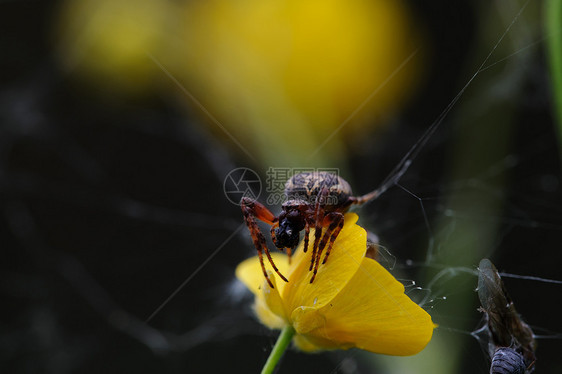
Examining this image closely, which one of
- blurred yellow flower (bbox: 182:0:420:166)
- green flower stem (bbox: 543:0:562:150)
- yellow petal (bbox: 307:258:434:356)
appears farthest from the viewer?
blurred yellow flower (bbox: 182:0:420:166)

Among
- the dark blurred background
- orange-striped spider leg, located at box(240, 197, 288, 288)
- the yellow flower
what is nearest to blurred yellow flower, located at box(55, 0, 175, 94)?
the dark blurred background

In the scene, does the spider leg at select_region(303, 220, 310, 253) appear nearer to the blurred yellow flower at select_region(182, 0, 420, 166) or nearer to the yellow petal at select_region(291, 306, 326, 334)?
the yellow petal at select_region(291, 306, 326, 334)

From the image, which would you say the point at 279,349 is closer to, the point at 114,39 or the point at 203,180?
the point at 114,39

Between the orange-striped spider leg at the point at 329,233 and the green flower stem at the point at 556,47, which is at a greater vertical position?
the orange-striped spider leg at the point at 329,233

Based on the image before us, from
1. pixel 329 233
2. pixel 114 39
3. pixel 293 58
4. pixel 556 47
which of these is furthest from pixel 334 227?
pixel 114 39

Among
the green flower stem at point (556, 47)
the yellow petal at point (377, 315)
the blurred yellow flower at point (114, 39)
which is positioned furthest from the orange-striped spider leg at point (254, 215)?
the blurred yellow flower at point (114, 39)

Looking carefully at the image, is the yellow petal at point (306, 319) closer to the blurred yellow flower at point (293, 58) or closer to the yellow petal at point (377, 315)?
the yellow petal at point (377, 315)
